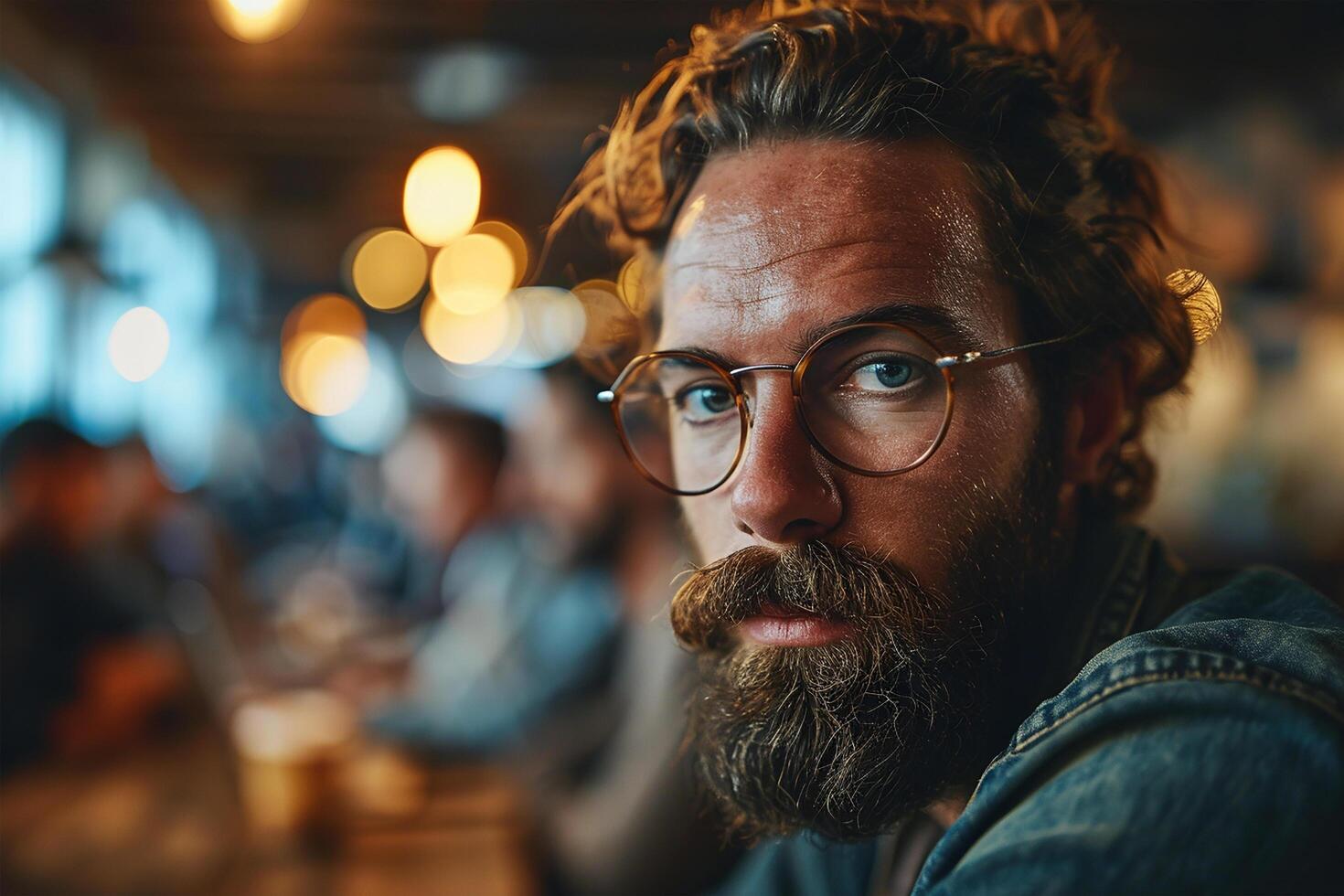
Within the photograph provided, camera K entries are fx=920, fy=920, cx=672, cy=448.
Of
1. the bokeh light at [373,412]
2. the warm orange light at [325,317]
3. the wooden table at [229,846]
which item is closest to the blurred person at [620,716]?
the wooden table at [229,846]

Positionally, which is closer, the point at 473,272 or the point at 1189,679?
the point at 1189,679

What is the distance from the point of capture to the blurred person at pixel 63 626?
348 cm

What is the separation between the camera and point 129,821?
8.95ft

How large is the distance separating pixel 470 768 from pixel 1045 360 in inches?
94.4

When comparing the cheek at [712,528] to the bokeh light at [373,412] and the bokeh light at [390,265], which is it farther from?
the bokeh light at [373,412]

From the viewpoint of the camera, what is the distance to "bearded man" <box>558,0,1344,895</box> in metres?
1.00

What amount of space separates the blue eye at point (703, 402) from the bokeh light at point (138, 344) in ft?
25.2

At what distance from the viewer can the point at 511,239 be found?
8.53 meters

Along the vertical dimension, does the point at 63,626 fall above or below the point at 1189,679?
below

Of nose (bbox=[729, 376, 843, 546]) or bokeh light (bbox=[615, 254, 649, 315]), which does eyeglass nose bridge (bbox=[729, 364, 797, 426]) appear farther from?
bokeh light (bbox=[615, 254, 649, 315])

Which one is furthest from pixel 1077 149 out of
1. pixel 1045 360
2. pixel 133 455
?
pixel 133 455

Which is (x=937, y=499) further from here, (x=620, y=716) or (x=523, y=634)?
(x=523, y=634)

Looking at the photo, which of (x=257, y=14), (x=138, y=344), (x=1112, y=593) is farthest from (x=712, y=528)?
(x=138, y=344)

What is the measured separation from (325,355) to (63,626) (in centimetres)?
1318
